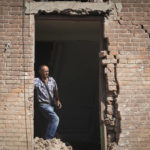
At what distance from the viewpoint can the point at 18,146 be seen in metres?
6.21

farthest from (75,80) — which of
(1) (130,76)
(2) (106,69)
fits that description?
(1) (130,76)

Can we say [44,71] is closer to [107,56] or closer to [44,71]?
[44,71]

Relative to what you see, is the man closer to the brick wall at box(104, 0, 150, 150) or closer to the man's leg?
the man's leg

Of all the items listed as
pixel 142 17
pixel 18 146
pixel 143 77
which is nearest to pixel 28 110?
pixel 18 146

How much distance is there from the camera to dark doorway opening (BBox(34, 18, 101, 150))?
A: 9102 millimetres

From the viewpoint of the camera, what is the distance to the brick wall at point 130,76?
20.6 ft

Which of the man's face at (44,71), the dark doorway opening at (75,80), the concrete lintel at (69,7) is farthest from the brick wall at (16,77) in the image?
the dark doorway opening at (75,80)

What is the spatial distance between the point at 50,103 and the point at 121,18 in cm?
222

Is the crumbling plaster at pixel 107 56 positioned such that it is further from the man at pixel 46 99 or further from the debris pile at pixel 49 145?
the man at pixel 46 99

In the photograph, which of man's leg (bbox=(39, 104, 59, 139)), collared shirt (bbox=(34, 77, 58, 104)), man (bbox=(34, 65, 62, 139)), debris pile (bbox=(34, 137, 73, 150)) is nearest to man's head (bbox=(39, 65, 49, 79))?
man (bbox=(34, 65, 62, 139))

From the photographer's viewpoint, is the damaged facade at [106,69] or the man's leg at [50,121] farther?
the man's leg at [50,121]

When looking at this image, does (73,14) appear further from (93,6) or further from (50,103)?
(50,103)

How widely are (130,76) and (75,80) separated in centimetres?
414

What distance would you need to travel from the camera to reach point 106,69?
6383mm
